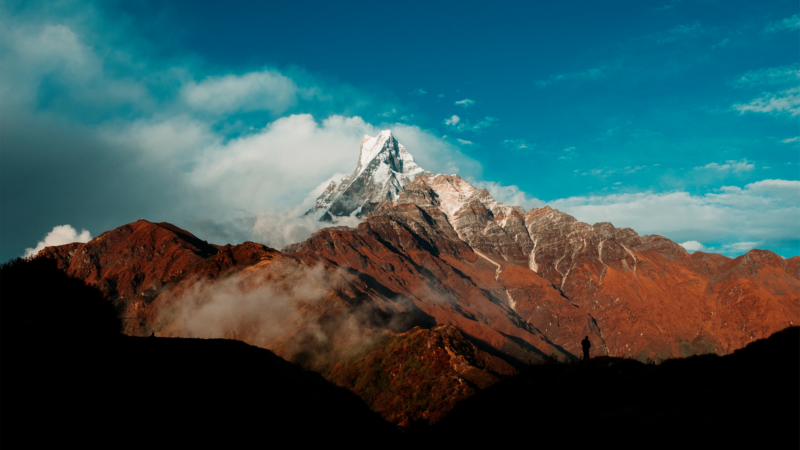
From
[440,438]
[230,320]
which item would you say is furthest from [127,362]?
[230,320]

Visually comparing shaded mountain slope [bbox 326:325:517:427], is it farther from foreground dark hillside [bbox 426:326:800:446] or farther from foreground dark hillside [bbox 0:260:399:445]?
foreground dark hillside [bbox 426:326:800:446]

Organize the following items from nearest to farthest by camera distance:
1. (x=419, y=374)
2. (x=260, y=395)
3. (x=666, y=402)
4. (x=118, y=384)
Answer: (x=666, y=402), (x=118, y=384), (x=260, y=395), (x=419, y=374)

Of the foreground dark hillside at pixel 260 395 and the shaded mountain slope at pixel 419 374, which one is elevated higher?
the foreground dark hillside at pixel 260 395

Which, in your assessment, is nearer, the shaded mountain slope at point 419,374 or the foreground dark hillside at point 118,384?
the foreground dark hillside at point 118,384

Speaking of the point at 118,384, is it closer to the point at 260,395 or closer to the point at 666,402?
the point at 260,395

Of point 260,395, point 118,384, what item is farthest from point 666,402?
point 260,395

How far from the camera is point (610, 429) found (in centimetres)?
1611

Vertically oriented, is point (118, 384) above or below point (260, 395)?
above

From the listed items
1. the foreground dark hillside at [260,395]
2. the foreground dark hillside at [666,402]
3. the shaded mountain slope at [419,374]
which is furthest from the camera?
the shaded mountain slope at [419,374]

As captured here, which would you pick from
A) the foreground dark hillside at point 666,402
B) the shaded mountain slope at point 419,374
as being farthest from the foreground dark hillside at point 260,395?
the shaded mountain slope at point 419,374

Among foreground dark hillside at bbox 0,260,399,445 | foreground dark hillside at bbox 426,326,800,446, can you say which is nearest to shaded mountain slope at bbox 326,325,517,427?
foreground dark hillside at bbox 0,260,399,445

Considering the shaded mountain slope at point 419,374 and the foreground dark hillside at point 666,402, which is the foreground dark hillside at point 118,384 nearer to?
the foreground dark hillside at point 666,402

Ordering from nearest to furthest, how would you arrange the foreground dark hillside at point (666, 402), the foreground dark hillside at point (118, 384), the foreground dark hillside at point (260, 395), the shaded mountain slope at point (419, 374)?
the foreground dark hillside at point (666, 402) → the foreground dark hillside at point (260, 395) → the foreground dark hillside at point (118, 384) → the shaded mountain slope at point (419, 374)

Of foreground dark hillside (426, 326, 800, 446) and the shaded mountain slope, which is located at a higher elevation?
foreground dark hillside (426, 326, 800, 446)
